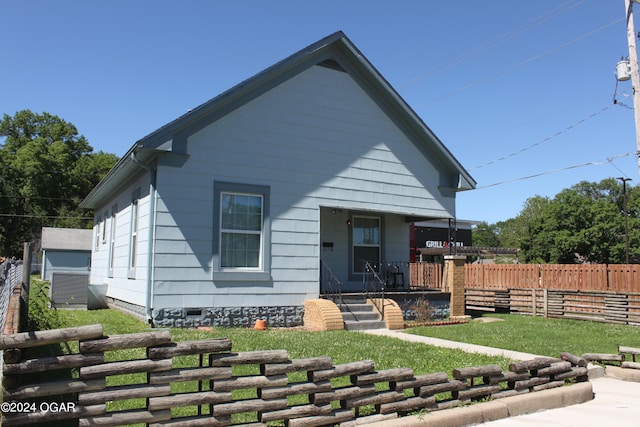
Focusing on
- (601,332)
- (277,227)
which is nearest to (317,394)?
(277,227)

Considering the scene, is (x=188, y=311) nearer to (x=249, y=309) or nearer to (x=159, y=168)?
(x=249, y=309)

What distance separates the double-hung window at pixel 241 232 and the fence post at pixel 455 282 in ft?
19.6

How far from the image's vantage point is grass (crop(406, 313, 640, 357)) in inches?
408

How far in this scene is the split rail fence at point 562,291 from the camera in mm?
15930

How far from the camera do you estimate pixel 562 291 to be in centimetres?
1741

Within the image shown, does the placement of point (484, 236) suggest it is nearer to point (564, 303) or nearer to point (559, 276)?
point (559, 276)

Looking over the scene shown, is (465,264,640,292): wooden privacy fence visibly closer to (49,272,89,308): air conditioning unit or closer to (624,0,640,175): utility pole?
(624,0,640,175): utility pole

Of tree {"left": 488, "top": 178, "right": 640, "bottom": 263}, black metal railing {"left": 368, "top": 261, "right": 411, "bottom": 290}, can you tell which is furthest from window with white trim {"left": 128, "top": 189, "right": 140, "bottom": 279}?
tree {"left": 488, "top": 178, "right": 640, "bottom": 263}

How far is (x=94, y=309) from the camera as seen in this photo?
16.2m

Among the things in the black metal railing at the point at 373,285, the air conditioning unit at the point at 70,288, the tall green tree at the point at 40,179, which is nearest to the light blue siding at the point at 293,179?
the black metal railing at the point at 373,285

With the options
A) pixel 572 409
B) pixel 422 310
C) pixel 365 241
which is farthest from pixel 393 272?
pixel 572 409

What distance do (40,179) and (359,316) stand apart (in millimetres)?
50301

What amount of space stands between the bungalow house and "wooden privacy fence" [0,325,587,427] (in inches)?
211

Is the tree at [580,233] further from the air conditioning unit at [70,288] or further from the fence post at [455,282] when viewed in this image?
the air conditioning unit at [70,288]
